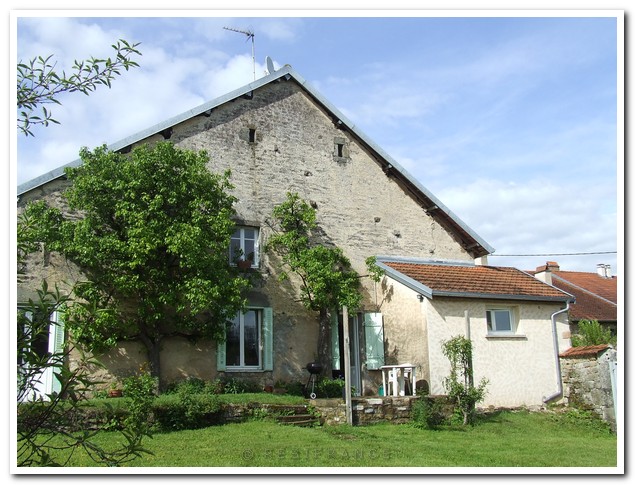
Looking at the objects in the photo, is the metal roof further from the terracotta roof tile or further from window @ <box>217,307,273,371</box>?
the terracotta roof tile

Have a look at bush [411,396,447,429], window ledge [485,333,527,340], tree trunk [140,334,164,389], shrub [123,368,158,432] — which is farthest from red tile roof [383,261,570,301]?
shrub [123,368,158,432]

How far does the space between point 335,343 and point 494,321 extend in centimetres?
413

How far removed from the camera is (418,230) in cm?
1856

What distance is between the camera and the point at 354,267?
17.2m

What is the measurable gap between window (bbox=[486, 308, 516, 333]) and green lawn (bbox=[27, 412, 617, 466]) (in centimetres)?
291

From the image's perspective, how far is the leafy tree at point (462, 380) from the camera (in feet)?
44.1

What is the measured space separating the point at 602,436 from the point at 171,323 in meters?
9.76

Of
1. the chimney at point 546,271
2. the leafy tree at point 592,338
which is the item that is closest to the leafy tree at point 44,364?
the leafy tree at point 592,338

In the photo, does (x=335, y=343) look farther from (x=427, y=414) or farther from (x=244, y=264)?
(x=427, y=414)

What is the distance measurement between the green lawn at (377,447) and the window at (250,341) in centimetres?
304

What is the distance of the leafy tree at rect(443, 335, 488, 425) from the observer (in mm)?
13445

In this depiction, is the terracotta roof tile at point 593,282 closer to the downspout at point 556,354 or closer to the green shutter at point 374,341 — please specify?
the downspout at point 556,354

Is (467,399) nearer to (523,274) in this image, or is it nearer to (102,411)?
(523,274)
